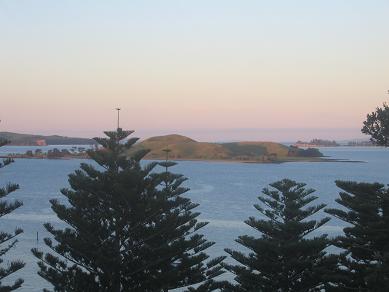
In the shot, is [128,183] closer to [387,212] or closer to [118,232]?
[118,232]

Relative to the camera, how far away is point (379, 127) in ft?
39.8

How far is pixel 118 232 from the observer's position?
48.9 ft

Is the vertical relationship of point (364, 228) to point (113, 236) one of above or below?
above

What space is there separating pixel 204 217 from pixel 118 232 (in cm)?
2271

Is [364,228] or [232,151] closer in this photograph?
[364,228]

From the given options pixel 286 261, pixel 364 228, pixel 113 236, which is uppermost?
pixel 364 228

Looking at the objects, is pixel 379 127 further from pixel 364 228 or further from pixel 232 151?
pixel 232 151

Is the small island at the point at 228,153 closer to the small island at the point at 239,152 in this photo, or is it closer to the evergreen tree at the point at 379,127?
the small island at the point at 239,152

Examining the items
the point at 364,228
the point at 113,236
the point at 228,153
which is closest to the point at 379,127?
the point at 364,228

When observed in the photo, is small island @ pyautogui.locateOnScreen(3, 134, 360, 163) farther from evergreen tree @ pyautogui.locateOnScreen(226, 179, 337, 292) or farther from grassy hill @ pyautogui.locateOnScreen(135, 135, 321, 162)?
evergreen tree @ pyautogui.locateOnScreen(226, 179, 337, 292)

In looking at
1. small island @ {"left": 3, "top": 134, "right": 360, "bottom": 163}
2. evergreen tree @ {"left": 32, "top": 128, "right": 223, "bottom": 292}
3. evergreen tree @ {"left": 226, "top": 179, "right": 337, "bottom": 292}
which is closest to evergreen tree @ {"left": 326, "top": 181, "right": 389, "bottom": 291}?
evergreen tree @ {"left": 226, "top": 179, "right": 337, "bottom": 292}

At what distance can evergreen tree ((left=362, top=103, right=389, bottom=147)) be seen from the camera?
12.0 meters

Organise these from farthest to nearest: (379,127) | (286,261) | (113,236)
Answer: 1. (286,261)
2. (113,236)
3. (379,127)

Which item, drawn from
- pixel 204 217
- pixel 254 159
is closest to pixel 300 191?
pixel 204 217
